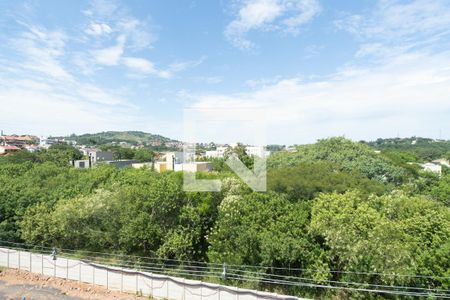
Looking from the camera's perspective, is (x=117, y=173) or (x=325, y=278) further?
(x=117, y=173)

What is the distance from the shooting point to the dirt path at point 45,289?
27.2ft

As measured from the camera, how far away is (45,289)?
8.76 metres

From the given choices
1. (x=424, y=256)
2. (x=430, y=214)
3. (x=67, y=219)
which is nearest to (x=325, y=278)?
(x=424, y=256)

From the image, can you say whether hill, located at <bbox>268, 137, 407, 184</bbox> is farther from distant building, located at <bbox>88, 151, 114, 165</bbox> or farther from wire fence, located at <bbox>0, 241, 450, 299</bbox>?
distant building, located at <bbox>88, 151, 114, 165</bbox>

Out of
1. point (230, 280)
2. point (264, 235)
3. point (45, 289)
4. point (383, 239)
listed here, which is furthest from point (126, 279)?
point (383, 239)

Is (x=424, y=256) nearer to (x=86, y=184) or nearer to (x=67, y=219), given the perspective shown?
(x=67, y=219)

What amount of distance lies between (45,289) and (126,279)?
2619mm

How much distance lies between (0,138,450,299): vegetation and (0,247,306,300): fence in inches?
41.2

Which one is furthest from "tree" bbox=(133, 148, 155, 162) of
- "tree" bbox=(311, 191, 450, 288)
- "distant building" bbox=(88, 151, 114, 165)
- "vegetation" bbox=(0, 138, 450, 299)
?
"tree" bbox=(311, 191, 450, 288)

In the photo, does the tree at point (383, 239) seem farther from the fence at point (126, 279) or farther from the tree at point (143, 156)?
the tree at point (143, 156)

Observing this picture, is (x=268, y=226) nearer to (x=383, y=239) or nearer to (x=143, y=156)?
(x=383, y=239)

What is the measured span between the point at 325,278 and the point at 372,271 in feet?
4.24

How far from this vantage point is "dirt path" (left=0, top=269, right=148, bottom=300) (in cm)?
830

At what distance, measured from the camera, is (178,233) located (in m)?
9.80
